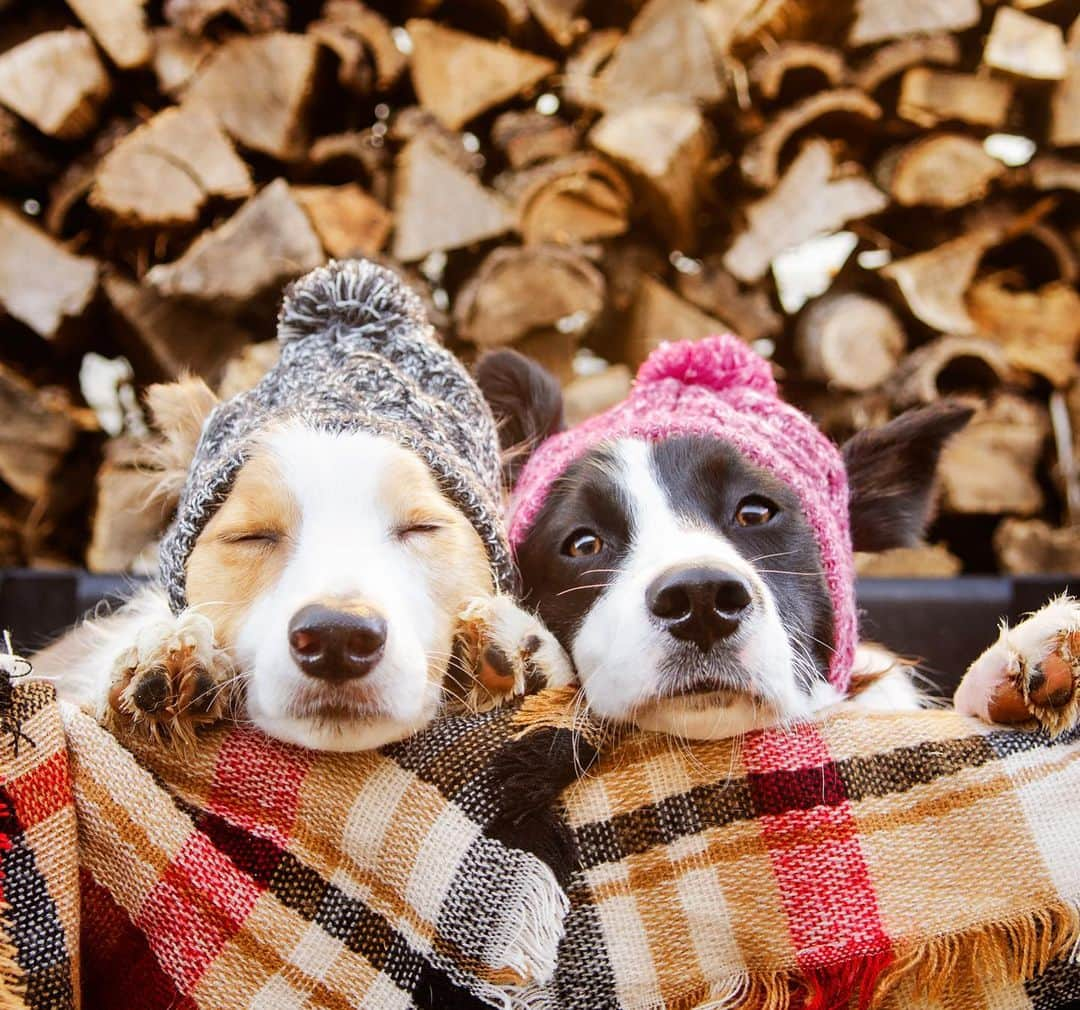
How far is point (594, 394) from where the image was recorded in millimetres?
2107

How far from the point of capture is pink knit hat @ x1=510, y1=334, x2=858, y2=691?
3.54 feet

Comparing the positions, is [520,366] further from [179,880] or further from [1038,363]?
[1038,363]

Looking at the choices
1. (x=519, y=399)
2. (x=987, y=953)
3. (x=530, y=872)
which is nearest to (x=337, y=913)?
(x=530, y=872)

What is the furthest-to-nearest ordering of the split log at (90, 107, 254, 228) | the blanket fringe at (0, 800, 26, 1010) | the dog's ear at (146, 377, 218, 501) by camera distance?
the split log at (90, 107, 254, 228) < the dog's ear at (146, 377, 218, 501) < the blanket fringe at (0, 800, 26, 1010)

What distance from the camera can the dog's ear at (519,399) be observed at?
1.33m

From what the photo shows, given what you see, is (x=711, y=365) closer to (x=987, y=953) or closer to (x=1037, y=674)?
(x=1037, y=674)

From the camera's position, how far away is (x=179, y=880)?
2.46 feet

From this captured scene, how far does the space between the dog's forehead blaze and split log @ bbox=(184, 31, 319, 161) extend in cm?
140

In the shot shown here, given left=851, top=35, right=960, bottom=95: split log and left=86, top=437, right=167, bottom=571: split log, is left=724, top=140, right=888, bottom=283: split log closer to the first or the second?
left=851, top=35, right=960, bottom=95: split log

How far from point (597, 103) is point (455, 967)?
6.17 feet

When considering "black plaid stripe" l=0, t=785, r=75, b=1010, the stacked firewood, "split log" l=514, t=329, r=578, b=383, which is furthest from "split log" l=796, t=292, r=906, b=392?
"black plaid stripe" l=0, t=785, r=75, b=1010

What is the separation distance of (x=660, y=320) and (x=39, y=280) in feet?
4.45

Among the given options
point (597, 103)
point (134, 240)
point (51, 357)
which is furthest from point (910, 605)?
point (51, 357)

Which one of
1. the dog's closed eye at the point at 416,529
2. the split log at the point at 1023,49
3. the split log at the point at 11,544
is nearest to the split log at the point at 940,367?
the split log at the point at 1023,49
